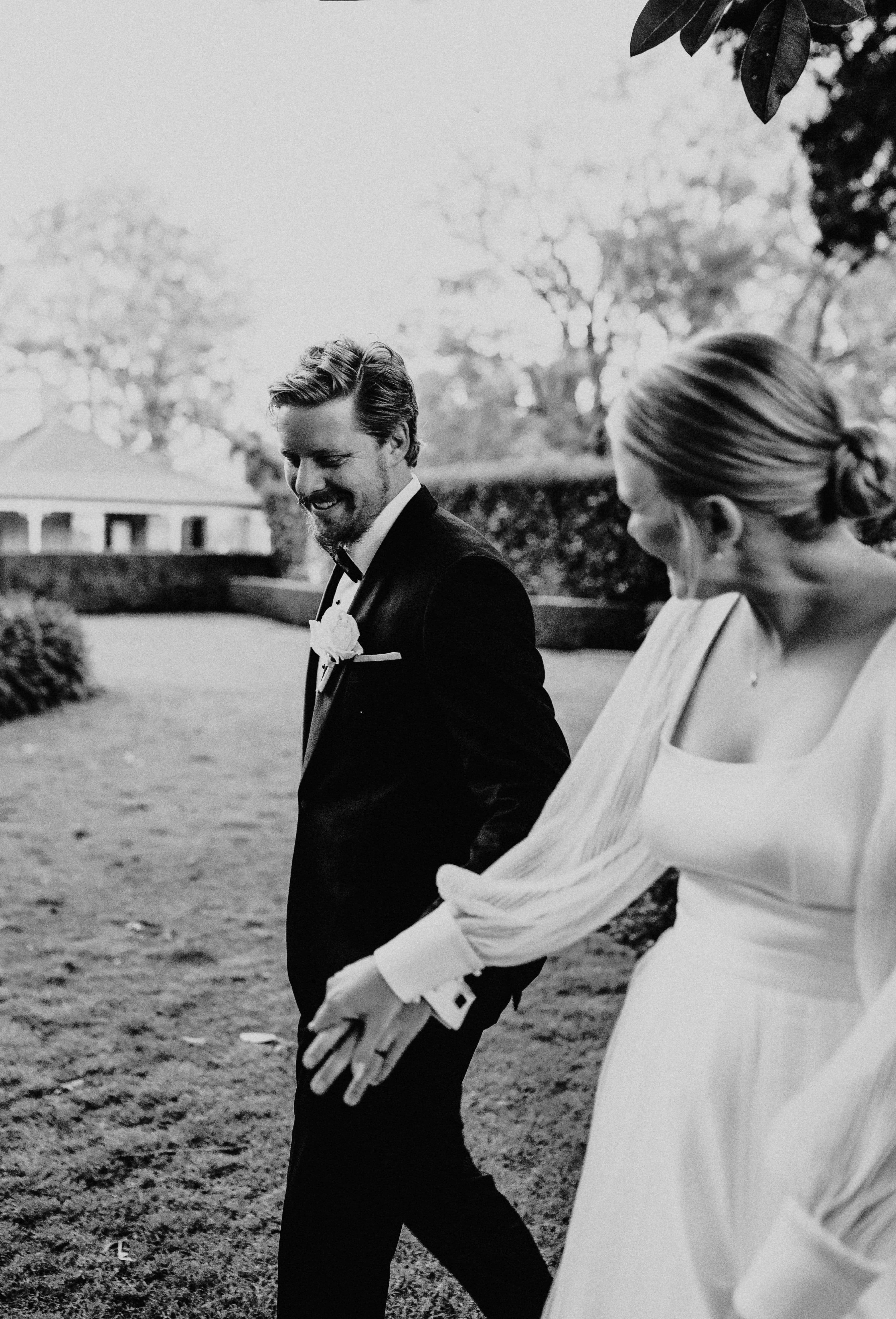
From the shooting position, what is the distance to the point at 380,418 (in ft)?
7.98

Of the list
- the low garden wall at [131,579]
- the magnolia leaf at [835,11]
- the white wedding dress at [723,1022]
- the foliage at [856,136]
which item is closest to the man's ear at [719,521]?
the white wedding dress at [723,1022]

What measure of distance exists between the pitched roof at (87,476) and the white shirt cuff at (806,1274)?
136 feet

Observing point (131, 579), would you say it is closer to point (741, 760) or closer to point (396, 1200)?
point (396, 1200)

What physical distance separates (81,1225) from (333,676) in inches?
78.2

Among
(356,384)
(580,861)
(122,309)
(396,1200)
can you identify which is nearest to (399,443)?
(356,384)

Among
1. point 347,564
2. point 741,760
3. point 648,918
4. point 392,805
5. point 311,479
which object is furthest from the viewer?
point 648,918

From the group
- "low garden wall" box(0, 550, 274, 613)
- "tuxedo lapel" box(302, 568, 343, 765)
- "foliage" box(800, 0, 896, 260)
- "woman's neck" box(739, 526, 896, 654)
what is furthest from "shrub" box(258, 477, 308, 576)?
"woman's neck" box(739, 526, 896, 654)

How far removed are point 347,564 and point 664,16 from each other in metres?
1.21

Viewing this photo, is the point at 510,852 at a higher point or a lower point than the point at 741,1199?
higher

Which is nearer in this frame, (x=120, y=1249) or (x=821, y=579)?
(x=821, y=579)

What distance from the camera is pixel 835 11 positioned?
2.05 metres

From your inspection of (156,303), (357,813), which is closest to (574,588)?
(357,813)

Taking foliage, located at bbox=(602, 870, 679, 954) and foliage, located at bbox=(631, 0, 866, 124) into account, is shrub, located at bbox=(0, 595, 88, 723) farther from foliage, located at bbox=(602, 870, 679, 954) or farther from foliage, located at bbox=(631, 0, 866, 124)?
foliage, located at bbox=(631, 0, 866, 124)

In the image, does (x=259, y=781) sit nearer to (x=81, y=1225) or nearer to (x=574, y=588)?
(x=81, y=1225)
